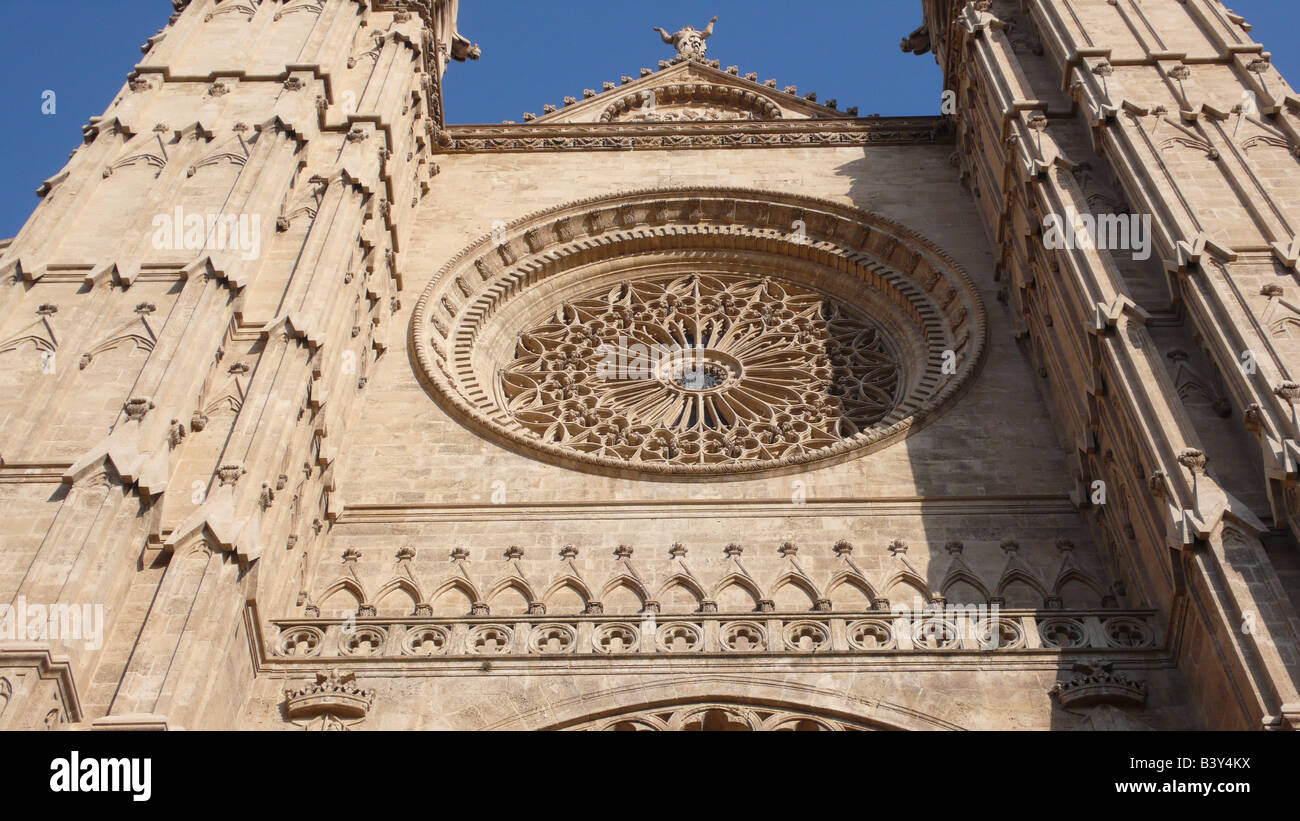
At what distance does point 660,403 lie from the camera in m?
17.4

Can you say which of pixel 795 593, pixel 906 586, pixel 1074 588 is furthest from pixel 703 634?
pixel 1074 588

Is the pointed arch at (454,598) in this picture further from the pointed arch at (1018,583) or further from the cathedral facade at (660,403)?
the pointed arch at (1018,583)

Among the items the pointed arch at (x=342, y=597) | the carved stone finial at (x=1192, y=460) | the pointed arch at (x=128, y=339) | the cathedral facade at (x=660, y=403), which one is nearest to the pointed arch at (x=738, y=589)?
the cathedral facade at (x=660, y=403)

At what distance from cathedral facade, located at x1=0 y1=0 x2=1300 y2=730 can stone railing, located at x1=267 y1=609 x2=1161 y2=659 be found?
4cm

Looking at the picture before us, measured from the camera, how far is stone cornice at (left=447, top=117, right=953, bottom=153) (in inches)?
839

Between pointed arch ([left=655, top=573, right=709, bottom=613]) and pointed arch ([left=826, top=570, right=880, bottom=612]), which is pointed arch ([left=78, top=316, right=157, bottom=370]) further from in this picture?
pointed arch ([left=826, top=570, right=880, bottom=612])

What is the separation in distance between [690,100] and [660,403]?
10.1 meters

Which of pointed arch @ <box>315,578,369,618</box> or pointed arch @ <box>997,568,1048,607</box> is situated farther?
pointed arch @ <box>315,578,369,618</box>

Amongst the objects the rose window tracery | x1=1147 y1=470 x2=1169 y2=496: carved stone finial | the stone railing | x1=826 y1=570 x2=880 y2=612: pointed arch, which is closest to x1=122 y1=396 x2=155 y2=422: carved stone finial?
the stone railing

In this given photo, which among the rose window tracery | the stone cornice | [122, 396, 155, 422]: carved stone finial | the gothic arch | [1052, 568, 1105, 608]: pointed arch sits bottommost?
the gothic arch

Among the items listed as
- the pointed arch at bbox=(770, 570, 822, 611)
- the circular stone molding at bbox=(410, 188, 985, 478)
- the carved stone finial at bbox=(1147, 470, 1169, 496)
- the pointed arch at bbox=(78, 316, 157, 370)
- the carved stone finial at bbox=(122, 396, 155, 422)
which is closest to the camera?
the carved stone finial at bbox=(1147, 470, 1169, 496)

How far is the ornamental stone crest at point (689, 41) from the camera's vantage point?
26.7m

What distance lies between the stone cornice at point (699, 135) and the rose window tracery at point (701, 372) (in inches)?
106
